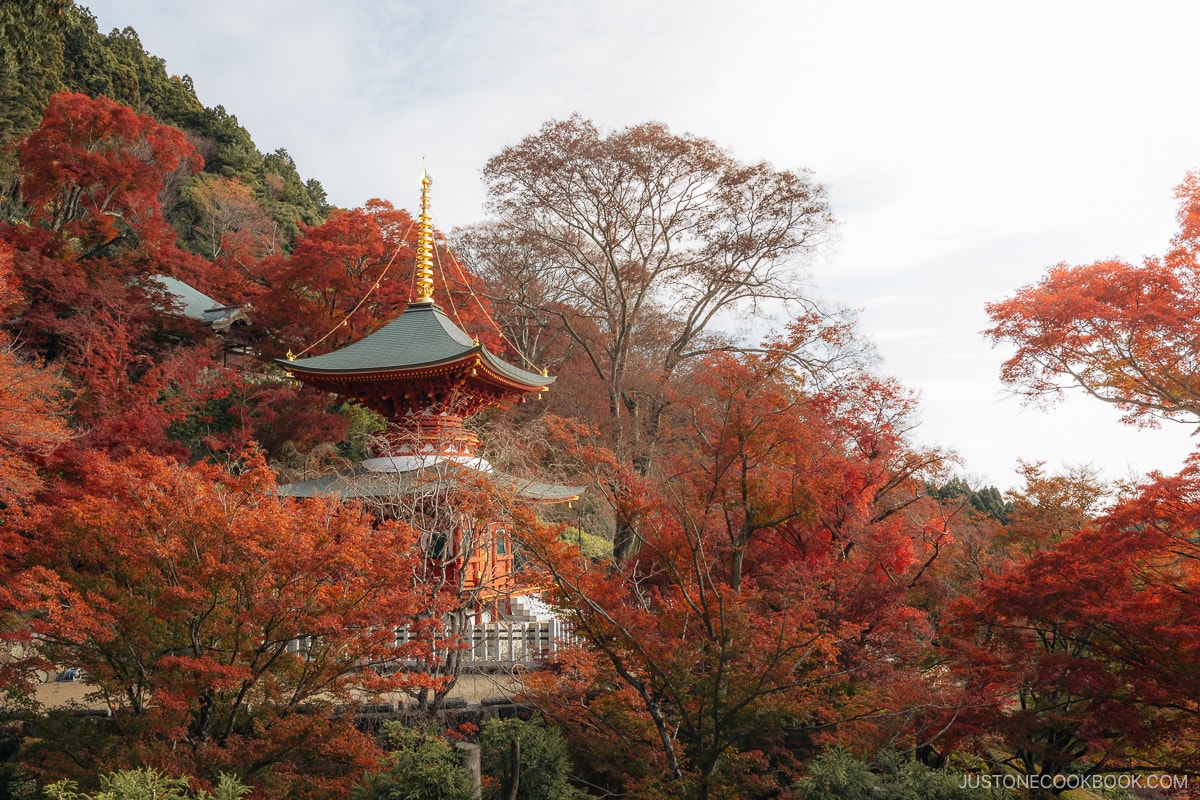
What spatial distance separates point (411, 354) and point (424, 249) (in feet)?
9.64

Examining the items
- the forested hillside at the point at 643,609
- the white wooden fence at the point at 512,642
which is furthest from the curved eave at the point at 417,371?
the white wooden fence at the point at 512,642

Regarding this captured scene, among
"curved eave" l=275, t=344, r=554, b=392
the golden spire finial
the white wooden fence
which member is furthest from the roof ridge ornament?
the white wooden fence

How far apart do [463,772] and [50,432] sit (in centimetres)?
767

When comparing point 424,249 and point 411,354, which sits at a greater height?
point 424,249

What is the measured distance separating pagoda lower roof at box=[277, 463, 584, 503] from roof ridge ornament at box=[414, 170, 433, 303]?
12.7 ft

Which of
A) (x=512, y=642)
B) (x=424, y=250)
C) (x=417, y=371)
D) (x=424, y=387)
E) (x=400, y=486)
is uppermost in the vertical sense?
(x=424, y=250)

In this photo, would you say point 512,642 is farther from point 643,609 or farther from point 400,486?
point 643,609

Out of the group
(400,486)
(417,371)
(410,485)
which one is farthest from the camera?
(417,371)

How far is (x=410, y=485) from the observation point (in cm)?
1073

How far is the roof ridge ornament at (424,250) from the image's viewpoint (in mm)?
15609

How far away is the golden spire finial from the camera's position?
51.2ft

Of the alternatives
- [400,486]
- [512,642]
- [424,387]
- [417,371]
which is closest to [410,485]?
[400,486]

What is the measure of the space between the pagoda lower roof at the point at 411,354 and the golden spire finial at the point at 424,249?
1.43 ft

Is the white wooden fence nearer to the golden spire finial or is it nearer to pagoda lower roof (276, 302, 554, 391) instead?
pagoda lower roof (276, 302, 554, 391)
